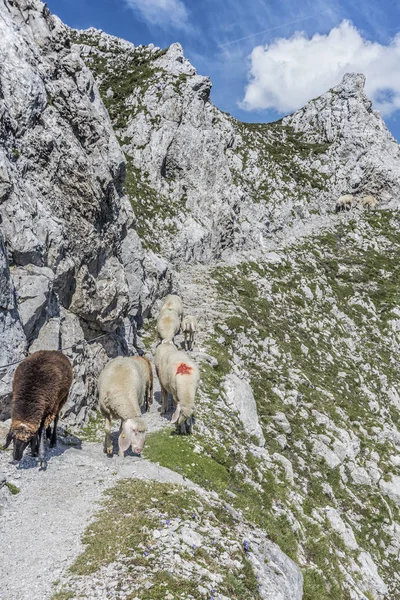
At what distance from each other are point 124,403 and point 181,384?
8.64ft

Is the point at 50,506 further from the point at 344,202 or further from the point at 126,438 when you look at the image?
the point at 344,202

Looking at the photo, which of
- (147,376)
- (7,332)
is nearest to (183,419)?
(147,376)

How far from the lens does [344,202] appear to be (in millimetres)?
61875

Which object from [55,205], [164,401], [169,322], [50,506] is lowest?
[50,506]

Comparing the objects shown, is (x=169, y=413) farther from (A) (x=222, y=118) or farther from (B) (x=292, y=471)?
(A) (x=222, y=118)

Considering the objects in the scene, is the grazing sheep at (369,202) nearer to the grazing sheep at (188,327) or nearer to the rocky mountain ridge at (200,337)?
the rocky mountain ridge at (200,337)

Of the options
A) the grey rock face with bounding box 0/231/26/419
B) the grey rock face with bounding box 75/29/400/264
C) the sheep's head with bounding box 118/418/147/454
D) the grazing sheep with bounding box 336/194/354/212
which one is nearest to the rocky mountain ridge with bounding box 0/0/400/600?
the grey rock face with bounding box 0/231/26/419

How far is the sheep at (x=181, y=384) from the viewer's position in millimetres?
13477

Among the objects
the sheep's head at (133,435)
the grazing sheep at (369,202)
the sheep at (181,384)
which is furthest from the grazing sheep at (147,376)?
the grazing sheep at (369,202)

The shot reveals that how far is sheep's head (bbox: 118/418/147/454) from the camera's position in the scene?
10.8m

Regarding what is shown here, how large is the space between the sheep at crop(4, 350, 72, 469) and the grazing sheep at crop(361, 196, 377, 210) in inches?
2473

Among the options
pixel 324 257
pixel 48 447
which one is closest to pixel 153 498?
pixel 48 447

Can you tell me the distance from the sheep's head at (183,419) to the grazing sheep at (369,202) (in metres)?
59.2

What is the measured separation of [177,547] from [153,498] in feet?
6.46
